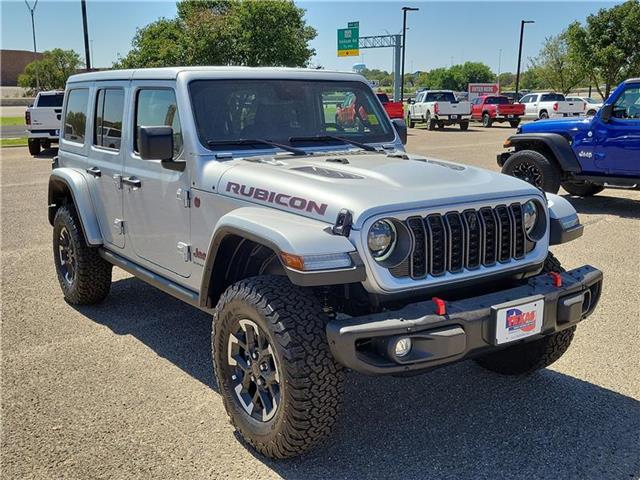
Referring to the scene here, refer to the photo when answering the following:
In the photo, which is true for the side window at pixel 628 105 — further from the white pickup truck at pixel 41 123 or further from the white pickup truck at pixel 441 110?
the white pickup truck at pixel 441 110

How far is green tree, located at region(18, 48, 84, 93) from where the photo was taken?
71613mm

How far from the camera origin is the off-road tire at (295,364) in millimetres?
2889

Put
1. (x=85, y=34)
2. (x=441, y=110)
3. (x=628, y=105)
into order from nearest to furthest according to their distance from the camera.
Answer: (x=628, y=105) → (x=85, y=34) → (x=441, y=110)

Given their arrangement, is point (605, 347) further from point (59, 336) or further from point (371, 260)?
point (59, 336)

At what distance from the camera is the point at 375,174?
348 centimetres

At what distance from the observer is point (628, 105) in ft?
29.7

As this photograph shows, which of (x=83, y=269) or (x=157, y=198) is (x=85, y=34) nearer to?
(x=83, y=269)

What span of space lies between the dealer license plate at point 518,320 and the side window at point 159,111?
7.29 feet

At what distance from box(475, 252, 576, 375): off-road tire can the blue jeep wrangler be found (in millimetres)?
6084

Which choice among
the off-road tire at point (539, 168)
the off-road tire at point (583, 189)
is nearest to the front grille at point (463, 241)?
the off-road tire at point (539, 168)

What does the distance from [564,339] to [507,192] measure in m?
1.07

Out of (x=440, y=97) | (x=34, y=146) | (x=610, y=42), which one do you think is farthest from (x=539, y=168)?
(x=610, y=42)

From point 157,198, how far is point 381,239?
1840mm

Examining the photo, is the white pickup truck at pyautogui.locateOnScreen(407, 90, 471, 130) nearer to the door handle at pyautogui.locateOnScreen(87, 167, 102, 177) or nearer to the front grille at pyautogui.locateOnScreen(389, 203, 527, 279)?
the door handle at pyautogui.locateOnScreen(87, 167, 102, 177)
